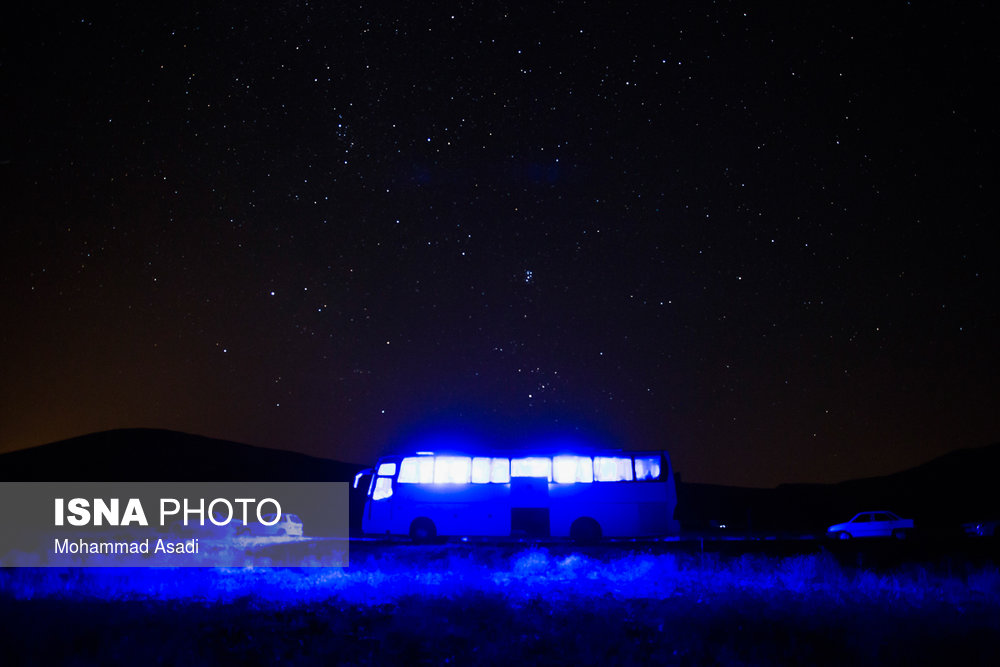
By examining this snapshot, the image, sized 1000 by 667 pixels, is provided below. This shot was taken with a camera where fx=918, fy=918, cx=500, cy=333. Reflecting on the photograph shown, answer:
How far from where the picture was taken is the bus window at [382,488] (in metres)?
26.6

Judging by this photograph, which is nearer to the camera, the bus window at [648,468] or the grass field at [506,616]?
the grass field at [506,616]

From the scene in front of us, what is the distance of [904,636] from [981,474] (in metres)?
116

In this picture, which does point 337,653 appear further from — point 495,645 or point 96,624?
point 96,624

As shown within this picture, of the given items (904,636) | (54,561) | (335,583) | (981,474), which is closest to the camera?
(904,636)

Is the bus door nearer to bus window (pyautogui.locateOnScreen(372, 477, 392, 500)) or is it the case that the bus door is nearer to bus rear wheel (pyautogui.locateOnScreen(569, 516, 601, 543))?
bus rear wheel (pyautogui.locateOnScreen(569, 516, 601, 543))

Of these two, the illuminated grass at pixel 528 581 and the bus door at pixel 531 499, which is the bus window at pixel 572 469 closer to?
the bus door at pixel 531 499

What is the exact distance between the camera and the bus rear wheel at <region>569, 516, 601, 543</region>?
82.5ft

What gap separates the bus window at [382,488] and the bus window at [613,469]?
19.7ft

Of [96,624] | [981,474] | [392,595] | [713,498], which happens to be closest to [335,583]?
[392,595]

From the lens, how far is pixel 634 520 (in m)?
25.1

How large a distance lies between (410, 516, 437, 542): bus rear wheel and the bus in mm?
28

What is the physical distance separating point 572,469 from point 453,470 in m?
3.39

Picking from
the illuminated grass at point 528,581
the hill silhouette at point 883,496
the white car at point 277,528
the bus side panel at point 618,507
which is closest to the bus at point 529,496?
the bus side panel at point 618,507

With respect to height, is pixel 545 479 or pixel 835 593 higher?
pixel 545 479
